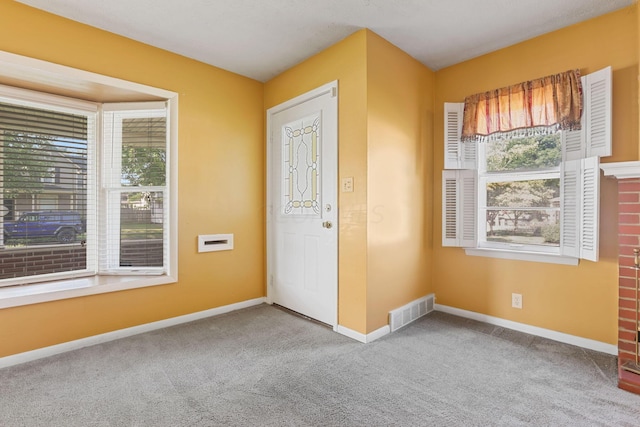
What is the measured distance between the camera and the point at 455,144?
308 cm

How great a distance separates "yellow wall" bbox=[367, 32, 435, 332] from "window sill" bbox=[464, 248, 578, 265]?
0.50m

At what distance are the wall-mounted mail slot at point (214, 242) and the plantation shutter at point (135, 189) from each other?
1.08 feet

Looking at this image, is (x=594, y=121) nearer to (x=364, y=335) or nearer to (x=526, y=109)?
(x=526, y=109)

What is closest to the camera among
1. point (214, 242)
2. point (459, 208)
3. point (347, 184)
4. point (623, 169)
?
point (623, 169)

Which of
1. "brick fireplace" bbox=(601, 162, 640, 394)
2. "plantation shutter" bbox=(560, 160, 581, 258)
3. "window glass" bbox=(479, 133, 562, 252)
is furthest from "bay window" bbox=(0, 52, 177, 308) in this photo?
"brick fireplace" bbox=(601, 162, 640, 394)

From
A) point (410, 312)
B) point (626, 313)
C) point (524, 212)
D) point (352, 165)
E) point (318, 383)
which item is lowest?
point (318, 383)

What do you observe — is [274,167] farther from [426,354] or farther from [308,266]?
[426,354]

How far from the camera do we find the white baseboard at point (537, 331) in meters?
2.36

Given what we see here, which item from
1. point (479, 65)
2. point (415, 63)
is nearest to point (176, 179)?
point (415, 63)

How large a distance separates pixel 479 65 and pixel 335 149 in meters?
1.67

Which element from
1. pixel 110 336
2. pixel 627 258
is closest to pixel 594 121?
pixel 627 258

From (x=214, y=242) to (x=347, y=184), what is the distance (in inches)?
60.8

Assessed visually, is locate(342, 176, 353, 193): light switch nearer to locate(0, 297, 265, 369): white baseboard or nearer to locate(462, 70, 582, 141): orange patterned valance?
locate(462, 70, 582, 141): orange patterned valance

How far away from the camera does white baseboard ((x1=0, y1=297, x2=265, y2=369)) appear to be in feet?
7.30
